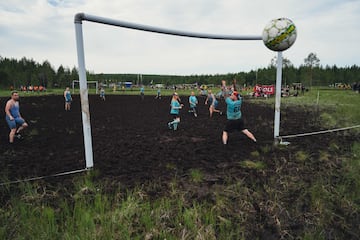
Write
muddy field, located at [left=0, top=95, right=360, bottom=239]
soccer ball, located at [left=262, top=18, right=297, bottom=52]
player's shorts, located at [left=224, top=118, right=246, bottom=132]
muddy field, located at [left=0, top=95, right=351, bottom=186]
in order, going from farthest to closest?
1. player's shorts, located at [left=224, top=118, right=246, bottom=132]
2. soccer ball, located at [left=262, top=18, right=297, bottom=52]
3. muddy field, located at [left=0, top=95, right=351, bottom=186]
4. muddy field, located at [left=0, top=95, right=360, bottom=239]

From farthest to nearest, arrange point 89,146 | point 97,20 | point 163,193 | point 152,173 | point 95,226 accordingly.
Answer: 1. point 152,173
2. point 89,146
3. point 97,20
4. point 163,193
5. point 95,226

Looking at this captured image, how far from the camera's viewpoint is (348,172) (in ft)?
14.0

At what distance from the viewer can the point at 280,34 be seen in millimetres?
5180

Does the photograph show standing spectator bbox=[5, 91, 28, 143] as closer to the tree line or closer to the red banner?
the red banner

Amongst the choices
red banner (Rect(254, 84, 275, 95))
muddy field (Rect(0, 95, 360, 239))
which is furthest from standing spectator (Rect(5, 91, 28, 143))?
red banner (Rect(254, 84, 275, 95))

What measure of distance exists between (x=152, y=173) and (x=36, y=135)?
573 centimetres

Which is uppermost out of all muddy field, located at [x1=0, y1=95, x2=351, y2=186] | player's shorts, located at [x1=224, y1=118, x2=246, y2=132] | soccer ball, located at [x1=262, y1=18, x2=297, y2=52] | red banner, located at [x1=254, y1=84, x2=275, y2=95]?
soccer ball, located at [x1=262, y1=18, x2=297, y2=52]

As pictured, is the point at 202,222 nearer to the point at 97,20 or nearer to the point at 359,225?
the point at 359,225

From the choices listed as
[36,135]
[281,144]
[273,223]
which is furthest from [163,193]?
[36,135]

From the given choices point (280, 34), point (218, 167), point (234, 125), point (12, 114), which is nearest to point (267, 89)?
point (234, 125)

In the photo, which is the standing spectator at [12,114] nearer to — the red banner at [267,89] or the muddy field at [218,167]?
the muddy field at [218,167]

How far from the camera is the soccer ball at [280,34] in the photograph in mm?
5180

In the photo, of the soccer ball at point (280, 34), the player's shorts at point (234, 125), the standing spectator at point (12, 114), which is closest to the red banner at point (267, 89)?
the player's shorts at point (234, 125)

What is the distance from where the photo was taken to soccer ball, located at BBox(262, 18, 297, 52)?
518 centimetres
